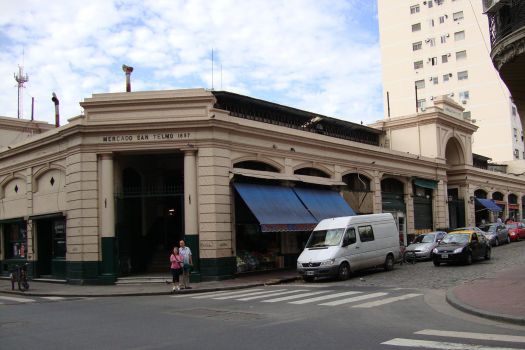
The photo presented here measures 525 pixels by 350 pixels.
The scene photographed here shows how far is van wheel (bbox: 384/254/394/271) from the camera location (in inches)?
926

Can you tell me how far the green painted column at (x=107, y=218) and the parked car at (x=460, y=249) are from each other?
13.7 metres

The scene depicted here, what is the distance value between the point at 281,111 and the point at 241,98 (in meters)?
3.35

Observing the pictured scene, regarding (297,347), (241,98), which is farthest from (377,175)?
(297,347)

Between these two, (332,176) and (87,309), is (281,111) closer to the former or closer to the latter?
(332,176)

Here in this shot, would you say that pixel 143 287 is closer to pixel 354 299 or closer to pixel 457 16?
pixel 354 299

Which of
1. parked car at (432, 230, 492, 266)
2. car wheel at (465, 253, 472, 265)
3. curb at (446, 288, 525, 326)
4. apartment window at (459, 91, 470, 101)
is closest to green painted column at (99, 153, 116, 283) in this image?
parked car at (432, 230, 492, 266)

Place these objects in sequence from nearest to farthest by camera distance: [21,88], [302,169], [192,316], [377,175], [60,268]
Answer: [192,316]
[60,268]
[302,169]
[377,175]
[21,88]

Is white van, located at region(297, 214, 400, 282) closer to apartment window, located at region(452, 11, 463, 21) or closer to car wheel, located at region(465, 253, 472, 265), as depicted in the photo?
car wheel, located at region(465, 253, 472, 265)

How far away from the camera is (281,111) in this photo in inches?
1158

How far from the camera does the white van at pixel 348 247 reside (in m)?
20.4

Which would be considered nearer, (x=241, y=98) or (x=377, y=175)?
(x=241, y=98)

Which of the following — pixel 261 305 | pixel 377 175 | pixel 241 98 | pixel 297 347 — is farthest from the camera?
pixel 377 175

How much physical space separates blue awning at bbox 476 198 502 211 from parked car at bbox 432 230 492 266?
22906mm

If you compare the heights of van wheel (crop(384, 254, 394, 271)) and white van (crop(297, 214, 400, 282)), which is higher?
white van (crop(297, 214, 400, 282))
